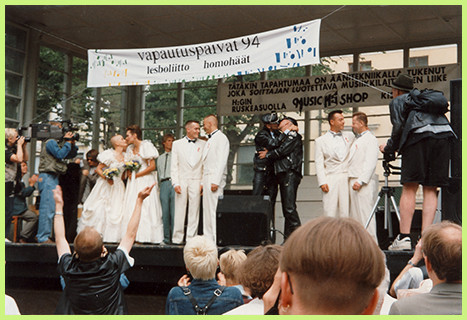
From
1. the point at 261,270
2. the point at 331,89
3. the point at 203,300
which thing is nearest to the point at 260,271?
the point at 261,270

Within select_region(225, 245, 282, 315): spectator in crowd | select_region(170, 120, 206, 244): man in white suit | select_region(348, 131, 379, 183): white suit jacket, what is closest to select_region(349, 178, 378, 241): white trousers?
select_region(348, 131, 379, 183): white suit jacket

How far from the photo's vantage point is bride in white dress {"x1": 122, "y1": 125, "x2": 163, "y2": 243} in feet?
28.4

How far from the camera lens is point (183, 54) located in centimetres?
805

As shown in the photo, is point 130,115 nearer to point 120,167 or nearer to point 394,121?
point 120,167

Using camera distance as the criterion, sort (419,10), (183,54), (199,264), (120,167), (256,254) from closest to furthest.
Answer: (256,254) → (199,264) → (183,54) → (120,167) → (419,10)

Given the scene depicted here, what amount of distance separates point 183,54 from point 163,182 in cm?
203

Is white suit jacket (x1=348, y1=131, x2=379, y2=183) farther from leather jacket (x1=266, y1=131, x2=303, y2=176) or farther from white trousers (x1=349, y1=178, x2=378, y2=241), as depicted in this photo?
leather jacket (x1=266, y1=131, x2=303, y2=176)

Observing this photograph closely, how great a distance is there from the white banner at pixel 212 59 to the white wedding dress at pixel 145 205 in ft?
3.46

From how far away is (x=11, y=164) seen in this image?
8398 mm

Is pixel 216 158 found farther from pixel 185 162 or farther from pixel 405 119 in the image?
pixel 405 119

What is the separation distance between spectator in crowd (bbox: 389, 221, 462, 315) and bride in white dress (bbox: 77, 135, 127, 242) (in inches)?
261

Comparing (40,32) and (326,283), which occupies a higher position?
(40,32)

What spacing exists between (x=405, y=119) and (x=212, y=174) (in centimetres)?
310

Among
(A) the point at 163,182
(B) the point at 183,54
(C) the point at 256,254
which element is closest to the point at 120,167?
(A) the point at 163,182
